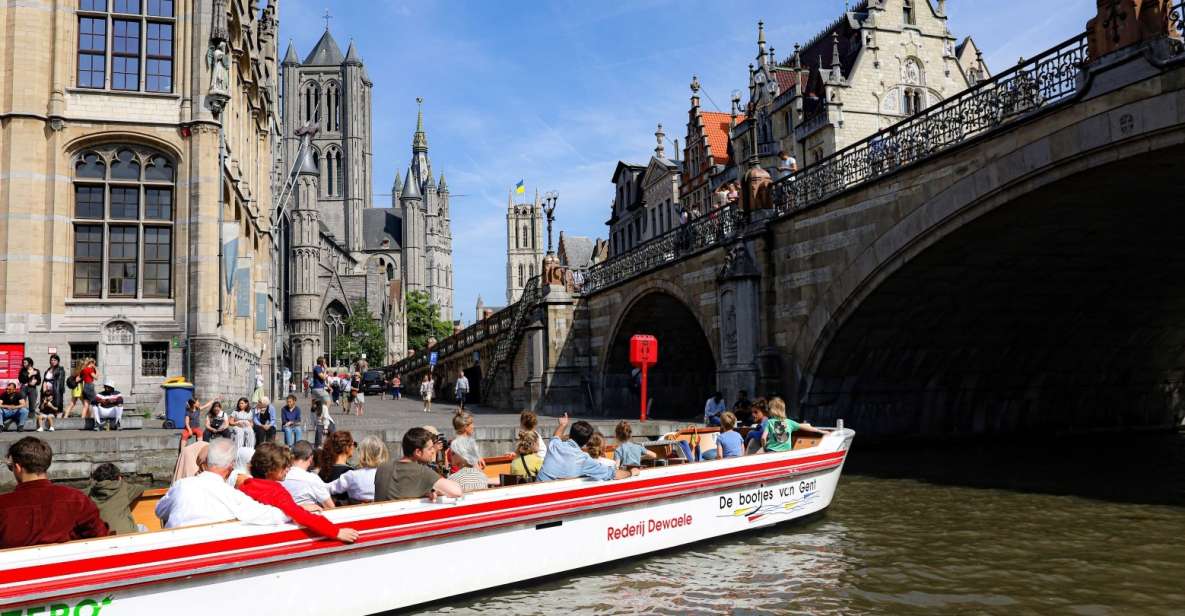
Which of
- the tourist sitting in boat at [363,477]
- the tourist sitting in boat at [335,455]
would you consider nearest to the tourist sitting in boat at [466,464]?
the tourist sitting in boat at [363,477]

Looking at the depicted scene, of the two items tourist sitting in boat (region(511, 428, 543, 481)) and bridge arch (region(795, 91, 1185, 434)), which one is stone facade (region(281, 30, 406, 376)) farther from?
tourist sitting in boat (region(511, 428, 543, 481))

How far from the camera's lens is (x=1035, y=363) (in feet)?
74.6

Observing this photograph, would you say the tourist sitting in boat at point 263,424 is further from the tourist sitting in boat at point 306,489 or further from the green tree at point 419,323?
the green tree at point 419,323

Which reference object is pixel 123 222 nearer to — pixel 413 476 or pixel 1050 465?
pixel 413 476

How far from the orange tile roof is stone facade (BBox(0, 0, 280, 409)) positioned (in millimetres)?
29226

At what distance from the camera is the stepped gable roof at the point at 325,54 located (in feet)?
369

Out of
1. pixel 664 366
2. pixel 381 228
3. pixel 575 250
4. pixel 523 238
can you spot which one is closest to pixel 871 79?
pixel 664 366

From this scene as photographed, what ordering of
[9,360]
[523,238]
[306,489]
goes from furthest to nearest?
[523,238] → [9,360] → [306,489]

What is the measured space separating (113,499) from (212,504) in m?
1.04

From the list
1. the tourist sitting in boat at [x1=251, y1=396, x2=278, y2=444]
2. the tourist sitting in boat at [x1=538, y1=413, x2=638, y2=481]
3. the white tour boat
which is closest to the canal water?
the white tour boat

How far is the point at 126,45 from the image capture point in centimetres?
2183

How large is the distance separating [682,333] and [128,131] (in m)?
17.0

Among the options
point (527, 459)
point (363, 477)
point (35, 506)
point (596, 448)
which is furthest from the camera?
point (527, 459)

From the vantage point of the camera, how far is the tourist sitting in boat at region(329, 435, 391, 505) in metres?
7.87
